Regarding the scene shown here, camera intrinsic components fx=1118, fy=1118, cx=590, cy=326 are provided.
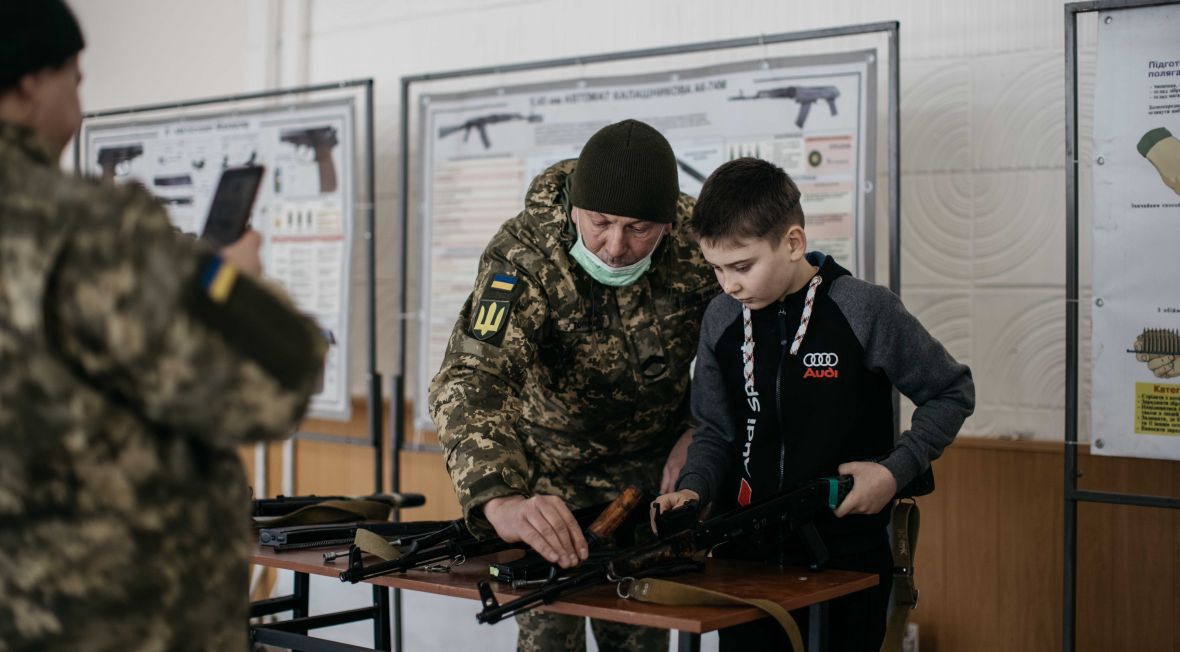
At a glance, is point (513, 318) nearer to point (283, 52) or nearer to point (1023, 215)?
point (1023, 215)

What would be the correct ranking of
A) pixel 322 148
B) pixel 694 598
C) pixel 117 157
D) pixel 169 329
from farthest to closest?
pixel 117 157 < pixel 322 148 < pixel 694 598 < pixel 169 329

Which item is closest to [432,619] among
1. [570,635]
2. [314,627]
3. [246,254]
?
[314,627]

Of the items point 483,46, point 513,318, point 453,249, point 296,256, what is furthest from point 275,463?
point 513,318

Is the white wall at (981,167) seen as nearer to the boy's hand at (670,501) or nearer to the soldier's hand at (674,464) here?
the soldier's hand at (674,464)

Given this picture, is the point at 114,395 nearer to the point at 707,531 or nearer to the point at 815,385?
the point at 707,531

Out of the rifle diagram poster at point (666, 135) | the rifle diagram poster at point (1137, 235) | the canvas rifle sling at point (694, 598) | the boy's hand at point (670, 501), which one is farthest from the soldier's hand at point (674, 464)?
the rifle diagram poster at point (1137, 235)

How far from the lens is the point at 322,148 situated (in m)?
3.80

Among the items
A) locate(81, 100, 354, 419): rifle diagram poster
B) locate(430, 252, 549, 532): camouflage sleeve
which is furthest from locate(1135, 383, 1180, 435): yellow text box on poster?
locate(81, 100, 354, 419): rifle diagram poster

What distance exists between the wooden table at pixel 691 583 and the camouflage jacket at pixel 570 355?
0.94 feet

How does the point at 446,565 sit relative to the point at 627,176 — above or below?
below

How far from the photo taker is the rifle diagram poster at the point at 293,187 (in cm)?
375

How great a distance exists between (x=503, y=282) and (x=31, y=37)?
1136mm

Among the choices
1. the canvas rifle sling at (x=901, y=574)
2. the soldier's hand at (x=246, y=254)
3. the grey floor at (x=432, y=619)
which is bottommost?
the grey floor at (x=432, y=619)

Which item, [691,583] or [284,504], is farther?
[284,504]
